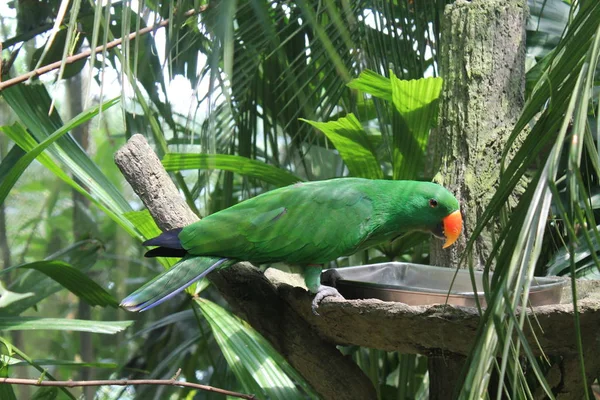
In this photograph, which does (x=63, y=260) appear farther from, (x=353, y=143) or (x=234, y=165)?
(x=353, y=143)

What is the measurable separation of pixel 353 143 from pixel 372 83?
0.18 m

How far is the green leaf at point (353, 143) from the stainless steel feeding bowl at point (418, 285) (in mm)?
329

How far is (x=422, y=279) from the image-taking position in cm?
134

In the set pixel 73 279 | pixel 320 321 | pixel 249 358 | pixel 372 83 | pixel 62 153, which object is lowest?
pixel 249 358

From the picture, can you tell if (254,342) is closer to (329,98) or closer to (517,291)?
(329,98)

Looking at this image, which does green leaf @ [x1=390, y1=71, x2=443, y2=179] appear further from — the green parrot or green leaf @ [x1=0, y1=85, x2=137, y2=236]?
green leaf @ [x1=0, y1=85, x2=137, y2=236]

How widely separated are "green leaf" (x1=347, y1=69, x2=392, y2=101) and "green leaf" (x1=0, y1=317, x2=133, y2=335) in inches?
31.0

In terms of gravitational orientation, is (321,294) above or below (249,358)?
above

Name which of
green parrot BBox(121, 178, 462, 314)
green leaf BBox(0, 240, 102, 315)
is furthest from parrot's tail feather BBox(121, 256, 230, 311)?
green leaf BBox(0, 240, 102, 315)

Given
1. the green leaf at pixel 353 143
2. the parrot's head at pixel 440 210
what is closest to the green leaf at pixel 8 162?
the green leaf at pixel 353 143

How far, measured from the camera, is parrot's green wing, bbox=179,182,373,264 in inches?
47.8

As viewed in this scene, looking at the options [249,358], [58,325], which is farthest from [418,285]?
[58,325]

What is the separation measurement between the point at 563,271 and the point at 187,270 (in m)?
0.91

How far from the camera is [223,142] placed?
6.97 ft
